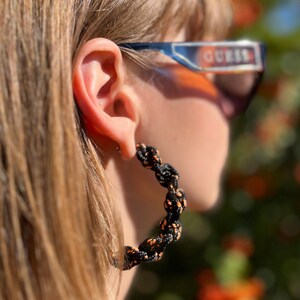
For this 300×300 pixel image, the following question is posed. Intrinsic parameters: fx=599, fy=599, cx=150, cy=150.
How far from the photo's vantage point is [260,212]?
2594 millimetres

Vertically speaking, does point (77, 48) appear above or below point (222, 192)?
above

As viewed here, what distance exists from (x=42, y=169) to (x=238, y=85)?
Result: 25.0 inches

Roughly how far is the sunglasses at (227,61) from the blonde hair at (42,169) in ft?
0.67

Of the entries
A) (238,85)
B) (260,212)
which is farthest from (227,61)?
(260,212)

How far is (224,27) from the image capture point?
143cm

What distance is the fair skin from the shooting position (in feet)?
3.41

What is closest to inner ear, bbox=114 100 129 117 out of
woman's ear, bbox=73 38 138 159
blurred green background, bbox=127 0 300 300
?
woman's ear, bbox=73 38 138 159

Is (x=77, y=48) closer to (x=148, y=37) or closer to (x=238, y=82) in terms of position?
(x=148, y=37)

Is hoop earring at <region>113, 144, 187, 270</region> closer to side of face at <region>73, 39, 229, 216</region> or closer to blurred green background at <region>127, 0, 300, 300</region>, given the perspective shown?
side of face at <region>73, 39, 229, 216</region>

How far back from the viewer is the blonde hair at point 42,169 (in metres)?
0.89

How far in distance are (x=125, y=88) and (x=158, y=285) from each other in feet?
5.73

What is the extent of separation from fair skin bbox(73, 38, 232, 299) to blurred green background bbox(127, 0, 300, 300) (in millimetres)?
1228

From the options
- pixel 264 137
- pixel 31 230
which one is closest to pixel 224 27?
pixel 31 230

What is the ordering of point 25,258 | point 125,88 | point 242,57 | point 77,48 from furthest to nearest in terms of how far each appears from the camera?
point 242,57
point 125,88
point 77,48
point 25,258
